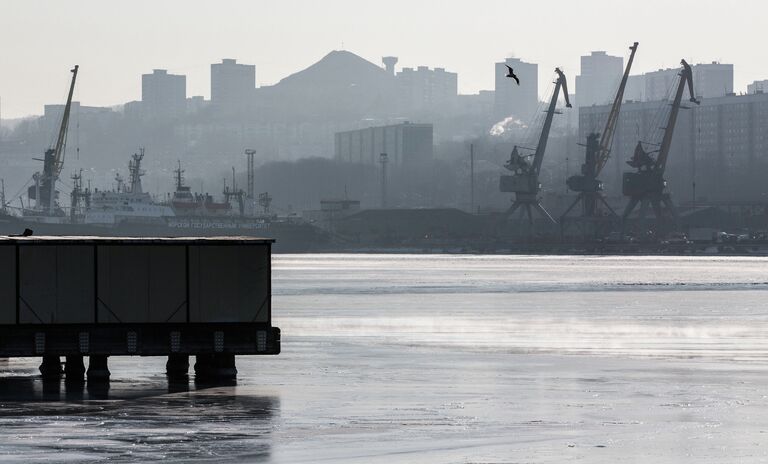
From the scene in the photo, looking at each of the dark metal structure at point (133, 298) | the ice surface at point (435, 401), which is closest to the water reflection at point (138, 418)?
the ice surface at point (435, 401)

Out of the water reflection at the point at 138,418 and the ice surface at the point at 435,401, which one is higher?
the water reflection at the point at 138,418

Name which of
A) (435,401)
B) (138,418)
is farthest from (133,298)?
(435,401)

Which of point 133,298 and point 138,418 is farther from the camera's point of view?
point 133,298

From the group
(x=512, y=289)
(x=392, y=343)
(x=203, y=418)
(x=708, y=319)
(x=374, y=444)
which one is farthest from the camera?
(x=512, y=289)

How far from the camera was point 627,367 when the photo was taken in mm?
50031

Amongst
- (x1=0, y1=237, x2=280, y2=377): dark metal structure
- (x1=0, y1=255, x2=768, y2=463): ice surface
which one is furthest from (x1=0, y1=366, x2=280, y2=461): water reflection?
(x1=0, y1=237, x2=280, y2=377): dark metal structure

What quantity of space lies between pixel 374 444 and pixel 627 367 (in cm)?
1951

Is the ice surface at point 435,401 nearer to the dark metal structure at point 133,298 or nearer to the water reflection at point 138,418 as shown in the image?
the water reflection at point 138,418

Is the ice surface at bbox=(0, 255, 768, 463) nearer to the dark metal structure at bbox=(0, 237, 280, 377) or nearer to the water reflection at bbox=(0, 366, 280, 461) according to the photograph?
the water reflection at bbox=(0, 366, 280, 461)

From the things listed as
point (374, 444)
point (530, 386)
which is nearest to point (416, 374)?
point (530, 386)

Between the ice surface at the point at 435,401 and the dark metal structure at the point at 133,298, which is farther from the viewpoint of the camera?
the dark metal structure at the point at 133,298

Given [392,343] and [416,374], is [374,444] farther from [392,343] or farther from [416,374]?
[392,343]

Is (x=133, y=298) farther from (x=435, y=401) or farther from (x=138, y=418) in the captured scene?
(x=435, y=401)

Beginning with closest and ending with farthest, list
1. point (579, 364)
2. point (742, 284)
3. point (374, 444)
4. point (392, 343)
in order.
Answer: point (374, 444) → point (579, 364) → point (392, 343) → point (742, 284)
